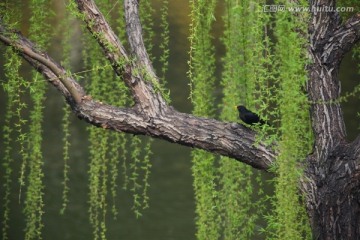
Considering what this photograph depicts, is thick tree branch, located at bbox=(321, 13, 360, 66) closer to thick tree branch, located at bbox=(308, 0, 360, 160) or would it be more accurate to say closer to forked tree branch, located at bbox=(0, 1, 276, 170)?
thick tree branch, located at bbox=(308, 0, 360, 160)

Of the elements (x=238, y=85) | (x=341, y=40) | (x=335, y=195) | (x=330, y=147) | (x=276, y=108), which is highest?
(x=341, y=40)

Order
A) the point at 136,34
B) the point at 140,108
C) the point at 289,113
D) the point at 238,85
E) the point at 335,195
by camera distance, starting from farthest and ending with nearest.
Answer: the point at 238,85, the point at 136,34, the point at 140,108, the point at 335,195, the point at 289,113

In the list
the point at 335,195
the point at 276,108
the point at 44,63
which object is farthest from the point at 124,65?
the point at 335,195

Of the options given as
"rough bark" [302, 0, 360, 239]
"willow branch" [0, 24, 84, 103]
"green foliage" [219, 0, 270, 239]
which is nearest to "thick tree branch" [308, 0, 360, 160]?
"rough bark" [302, 0, 360, 239]

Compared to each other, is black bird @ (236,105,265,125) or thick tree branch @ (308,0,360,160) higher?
thick tree branch @ (308,0,360,160)

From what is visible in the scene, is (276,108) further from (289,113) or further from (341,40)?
(341,40)

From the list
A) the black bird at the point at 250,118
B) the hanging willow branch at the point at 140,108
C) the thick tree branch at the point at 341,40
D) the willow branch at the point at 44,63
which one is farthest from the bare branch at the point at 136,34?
the thick tree branch at the point at 341,40

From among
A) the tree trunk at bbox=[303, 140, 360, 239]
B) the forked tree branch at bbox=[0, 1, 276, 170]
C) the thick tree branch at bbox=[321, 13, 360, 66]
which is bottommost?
the tree trunk at bbox=[303, 140, 360, 239]

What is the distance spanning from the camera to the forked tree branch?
2.80 m

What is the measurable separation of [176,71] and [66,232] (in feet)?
5.97

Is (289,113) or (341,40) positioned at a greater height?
(341,40)

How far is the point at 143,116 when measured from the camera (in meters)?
2.85

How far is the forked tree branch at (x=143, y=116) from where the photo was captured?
2.80m

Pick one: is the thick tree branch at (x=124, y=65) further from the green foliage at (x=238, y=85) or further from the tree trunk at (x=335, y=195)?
the tree trunk at (x=335, y=195)
